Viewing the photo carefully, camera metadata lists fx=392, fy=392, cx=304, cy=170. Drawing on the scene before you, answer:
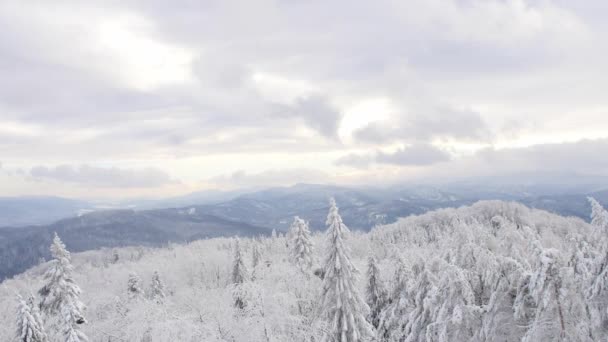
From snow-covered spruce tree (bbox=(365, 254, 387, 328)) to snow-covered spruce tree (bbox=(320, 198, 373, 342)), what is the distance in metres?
8.53

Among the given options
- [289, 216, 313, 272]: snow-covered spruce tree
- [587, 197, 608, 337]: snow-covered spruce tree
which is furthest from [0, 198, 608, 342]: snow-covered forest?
[289, 216, 313, 272]: snow-covered spruce tree

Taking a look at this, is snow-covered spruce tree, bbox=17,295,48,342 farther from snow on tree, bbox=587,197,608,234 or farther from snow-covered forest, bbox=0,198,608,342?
snow on tree, bbox=587,197,608,234

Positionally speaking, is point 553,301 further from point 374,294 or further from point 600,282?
point 374,294

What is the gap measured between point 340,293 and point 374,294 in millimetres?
10366

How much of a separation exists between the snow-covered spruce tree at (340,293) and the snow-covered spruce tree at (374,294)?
8526mm

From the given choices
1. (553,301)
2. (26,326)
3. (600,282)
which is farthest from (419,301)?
(26,326)

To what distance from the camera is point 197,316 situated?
2380cm

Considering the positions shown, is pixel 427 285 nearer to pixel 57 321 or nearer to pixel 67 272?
pixel 67 272

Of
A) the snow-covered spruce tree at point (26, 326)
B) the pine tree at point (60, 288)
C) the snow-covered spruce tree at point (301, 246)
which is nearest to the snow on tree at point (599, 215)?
the pine tree at point (60, 288)

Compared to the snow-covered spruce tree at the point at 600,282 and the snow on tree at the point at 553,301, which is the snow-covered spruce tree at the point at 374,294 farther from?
the snow-covered spruce tree at the point at 600,282

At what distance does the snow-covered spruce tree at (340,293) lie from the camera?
24.3m

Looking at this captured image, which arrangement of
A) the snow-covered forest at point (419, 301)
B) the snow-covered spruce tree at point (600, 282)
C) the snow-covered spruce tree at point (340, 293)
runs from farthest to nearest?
the snow-covered spruce tree at point (340, 293) → the snow-covered forest at point (419, 301) → the snow-covered spruce tree at point (600, 282)

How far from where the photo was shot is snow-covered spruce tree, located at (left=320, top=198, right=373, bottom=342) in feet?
79.8

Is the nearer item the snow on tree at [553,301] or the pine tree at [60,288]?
the snow on tree at [553,301]
